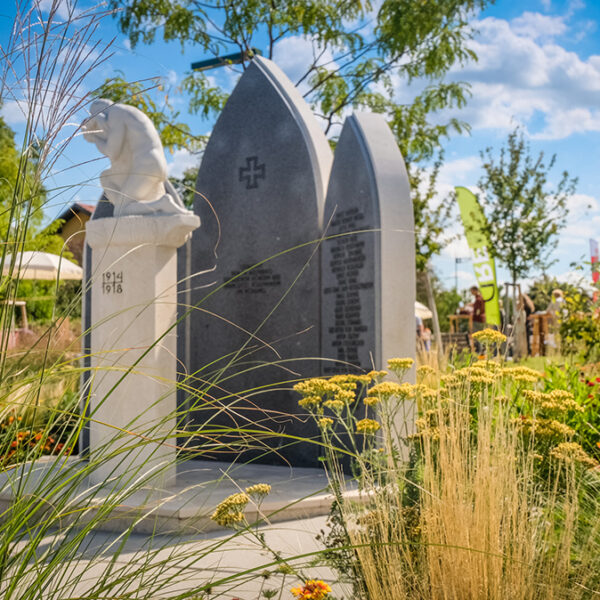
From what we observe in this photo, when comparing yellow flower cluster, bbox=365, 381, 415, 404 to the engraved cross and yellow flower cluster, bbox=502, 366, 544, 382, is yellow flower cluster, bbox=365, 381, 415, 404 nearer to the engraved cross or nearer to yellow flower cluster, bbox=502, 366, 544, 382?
yellow flower cluster, bbox=502, 366, 544, 382

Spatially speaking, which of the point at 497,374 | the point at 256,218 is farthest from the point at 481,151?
the point at 497,374

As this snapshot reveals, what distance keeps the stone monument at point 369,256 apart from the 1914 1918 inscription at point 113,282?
1798mm

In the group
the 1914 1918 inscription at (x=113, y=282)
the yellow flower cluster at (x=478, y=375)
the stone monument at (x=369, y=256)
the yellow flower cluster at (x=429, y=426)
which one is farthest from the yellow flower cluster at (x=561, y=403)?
the 1914 1918 inscription at (x=113, y=282)

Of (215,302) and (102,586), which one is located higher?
(215,302)

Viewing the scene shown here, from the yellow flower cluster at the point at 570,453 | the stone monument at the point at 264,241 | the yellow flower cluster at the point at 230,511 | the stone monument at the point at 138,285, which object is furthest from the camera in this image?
the stone monument at the point at 264,241

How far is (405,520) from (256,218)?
15.2 feet

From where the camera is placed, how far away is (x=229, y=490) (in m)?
4.50

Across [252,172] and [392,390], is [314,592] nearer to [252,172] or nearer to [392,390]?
[392,390]

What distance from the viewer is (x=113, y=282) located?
15.5ft

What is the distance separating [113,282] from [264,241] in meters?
2.00

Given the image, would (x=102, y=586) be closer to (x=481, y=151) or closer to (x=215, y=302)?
(x=215, y=302)

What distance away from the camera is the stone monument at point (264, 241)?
6035 millimetres

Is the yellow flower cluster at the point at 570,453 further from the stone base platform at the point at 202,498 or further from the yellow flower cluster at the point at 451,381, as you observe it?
the stone base platform at the point at 202,498

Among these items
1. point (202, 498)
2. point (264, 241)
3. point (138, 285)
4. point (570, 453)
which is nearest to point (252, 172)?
point (264, 241)
